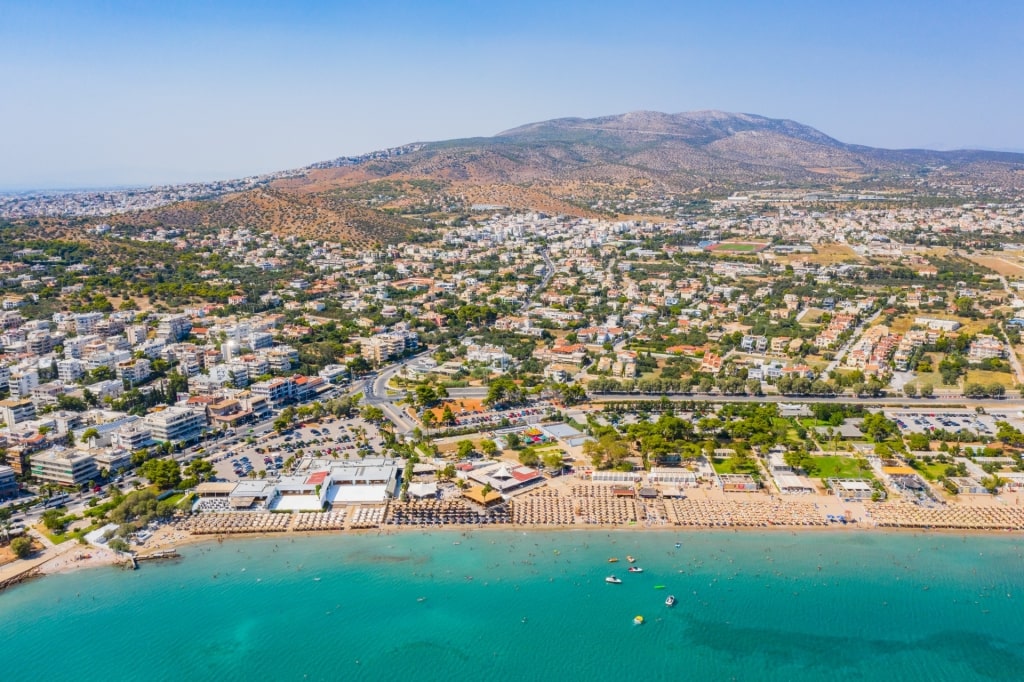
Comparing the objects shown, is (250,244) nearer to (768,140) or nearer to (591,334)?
(591,334)

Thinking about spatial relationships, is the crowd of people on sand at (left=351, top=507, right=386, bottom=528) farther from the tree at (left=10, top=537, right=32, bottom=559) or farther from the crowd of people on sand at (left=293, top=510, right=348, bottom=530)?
the tree at (left=10, top=537, right=32, bottom=559)

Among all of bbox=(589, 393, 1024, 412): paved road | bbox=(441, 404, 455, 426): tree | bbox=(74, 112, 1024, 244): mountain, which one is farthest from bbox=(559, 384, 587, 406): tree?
bbox=(74, 112, 1024, 244): mountain

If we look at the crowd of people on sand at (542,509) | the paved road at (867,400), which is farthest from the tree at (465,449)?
the paved road at (867,400)

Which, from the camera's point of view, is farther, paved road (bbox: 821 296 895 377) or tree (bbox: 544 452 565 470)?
paved road (bbox: 821 296 895 377)

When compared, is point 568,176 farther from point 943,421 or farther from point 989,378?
point 943,421

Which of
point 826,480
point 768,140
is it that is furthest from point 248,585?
point 768,140

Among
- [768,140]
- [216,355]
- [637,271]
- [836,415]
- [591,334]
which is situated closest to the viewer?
[836,415]

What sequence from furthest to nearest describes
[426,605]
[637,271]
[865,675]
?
[637,271] → [426,605] → [865,675]
